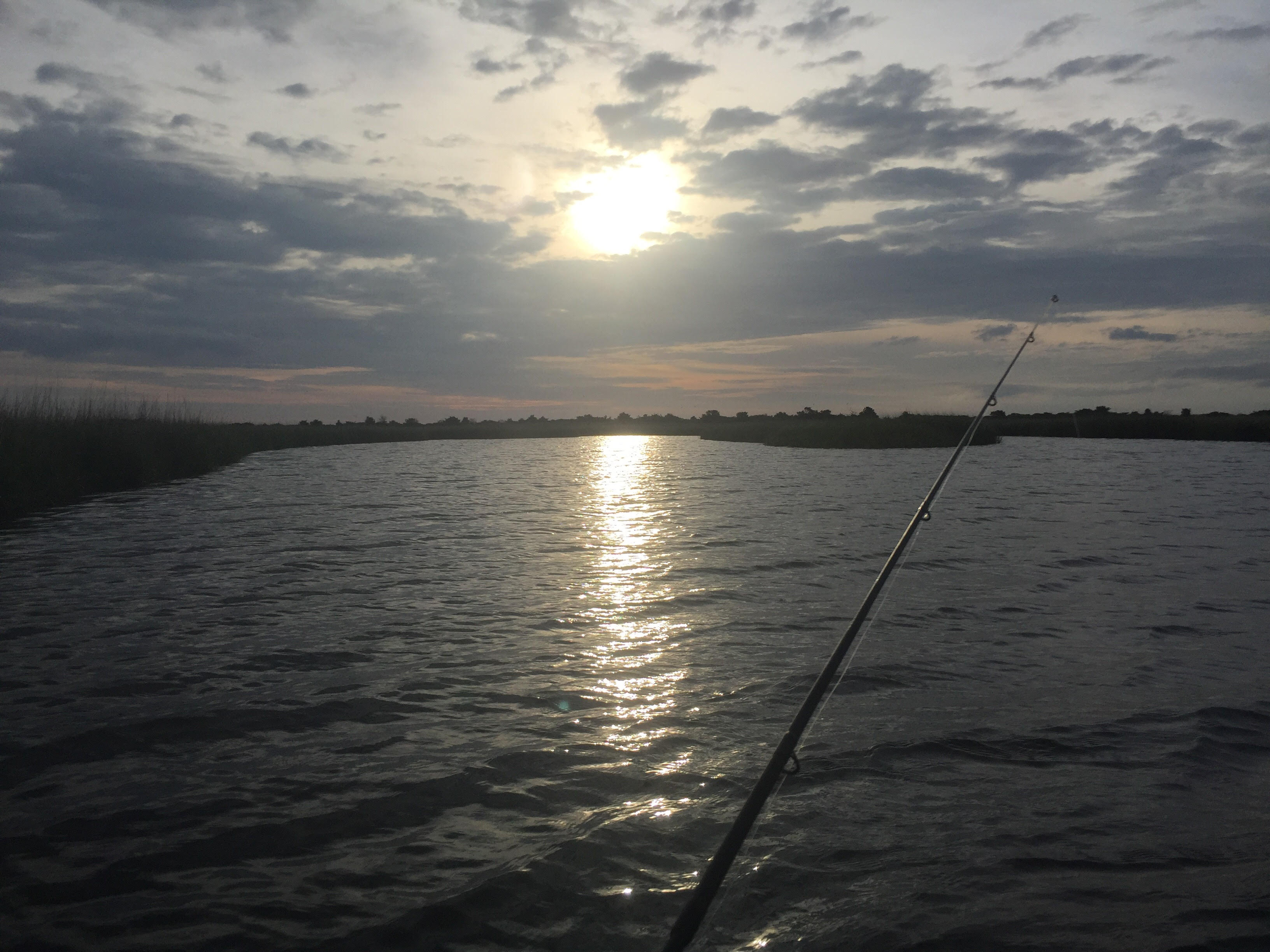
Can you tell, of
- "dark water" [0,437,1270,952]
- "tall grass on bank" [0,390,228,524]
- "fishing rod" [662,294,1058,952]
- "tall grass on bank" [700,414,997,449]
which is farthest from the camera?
"tall grass on bank" [700,414,997,449]

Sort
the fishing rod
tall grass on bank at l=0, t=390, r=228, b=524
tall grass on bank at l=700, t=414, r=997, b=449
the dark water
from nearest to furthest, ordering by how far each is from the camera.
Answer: the fishing rod, the dark water, tall grass on bank at l=0, t=390, r=228, b=524, tall grass on bank at l=700, t=414, r=997, b=449

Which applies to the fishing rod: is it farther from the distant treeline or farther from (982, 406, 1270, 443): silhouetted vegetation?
(982, 406, 1270, 443): silhouetted vegetation

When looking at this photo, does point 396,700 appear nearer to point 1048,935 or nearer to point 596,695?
point 596,695

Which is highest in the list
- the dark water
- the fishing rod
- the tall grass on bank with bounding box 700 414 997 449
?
the tall grass on bank with bounding box 700 414 997 449

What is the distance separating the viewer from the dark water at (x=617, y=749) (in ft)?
15.0

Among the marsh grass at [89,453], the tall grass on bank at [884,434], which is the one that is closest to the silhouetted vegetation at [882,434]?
the tall grass on bank at [884,434]

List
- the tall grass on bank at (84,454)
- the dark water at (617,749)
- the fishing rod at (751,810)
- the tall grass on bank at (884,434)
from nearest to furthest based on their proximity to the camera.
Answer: the fishing rod at (751,810) → the dark water at (617,749) → the tall grass on bank at (84,454) → the tall grass on bank at (884,434)

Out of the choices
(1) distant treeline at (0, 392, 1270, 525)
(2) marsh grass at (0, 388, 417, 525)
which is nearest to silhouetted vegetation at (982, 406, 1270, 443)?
(1) distant treeline at (0, 392, 1270, 525)

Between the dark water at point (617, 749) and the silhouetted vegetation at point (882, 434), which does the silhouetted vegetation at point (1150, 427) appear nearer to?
the silhouetted vegetation at point (882, 434)

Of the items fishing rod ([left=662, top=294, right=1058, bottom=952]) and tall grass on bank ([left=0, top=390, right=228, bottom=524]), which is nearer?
fishing rod ([left=662, top=294, right=1058, bottom=952])

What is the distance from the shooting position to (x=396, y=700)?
8.05 m

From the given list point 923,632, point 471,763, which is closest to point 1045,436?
point 923,632

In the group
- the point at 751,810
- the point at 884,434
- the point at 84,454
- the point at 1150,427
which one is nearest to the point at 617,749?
the point at 751,810

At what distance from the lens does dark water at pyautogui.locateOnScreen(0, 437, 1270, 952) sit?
4.58 meters
